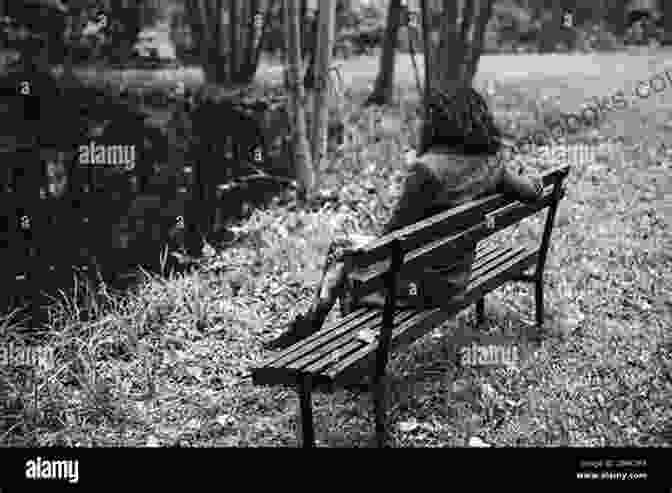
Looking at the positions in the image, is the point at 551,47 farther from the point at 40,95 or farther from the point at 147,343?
the point at 147,343

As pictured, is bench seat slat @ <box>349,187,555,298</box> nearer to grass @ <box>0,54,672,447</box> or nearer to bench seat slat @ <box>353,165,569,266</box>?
bench seat slat @ <box>353,165,569,266</box>

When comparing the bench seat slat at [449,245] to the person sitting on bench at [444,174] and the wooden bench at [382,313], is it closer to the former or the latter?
the wooden bench at [382,313]

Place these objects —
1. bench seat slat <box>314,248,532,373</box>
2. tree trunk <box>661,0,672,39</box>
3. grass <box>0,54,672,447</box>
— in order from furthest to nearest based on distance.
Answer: tree trunk <box>661,0,672,39</box> < grass <box>0,54,672,447</box> < bench seat slat <box>314,248,532,373</box>

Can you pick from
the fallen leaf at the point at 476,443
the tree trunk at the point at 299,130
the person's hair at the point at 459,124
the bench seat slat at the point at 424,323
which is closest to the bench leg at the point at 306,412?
the bench seat slat at the point at 424,323

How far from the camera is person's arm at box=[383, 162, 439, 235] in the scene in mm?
3520

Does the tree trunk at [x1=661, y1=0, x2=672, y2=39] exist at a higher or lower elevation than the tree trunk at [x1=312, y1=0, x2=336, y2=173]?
higher

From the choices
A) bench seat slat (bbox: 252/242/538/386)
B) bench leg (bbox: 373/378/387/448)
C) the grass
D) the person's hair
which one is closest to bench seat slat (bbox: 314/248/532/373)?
bench seat slat (bbox: 252/242/538/386)

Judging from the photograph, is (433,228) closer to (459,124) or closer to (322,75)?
(459,124)

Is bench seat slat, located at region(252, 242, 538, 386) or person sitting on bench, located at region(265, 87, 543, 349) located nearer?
bench seat slat, located at region(252, 242, 538, 386)

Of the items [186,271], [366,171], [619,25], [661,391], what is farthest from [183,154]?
[619,25]

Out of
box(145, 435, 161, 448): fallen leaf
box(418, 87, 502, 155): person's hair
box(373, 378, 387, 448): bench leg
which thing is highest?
box(418, 87, 502, 155): person's hair

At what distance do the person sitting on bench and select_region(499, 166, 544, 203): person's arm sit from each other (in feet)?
0.35

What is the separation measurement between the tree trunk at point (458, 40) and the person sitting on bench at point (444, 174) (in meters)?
5.45

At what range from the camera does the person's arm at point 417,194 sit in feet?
11.5
